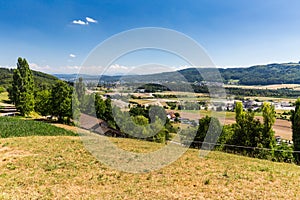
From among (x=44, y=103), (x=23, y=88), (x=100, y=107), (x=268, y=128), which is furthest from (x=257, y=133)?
(x=23, y=88)

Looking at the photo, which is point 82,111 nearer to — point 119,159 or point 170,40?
point 119,159

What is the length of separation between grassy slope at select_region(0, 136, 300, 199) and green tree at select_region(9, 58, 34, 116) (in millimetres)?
41254

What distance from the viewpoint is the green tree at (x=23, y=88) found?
5075 centimetres

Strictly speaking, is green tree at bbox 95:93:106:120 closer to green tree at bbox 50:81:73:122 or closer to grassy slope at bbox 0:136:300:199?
green tree at bbox 50:81:73:122

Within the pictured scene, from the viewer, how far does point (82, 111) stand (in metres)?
40.8

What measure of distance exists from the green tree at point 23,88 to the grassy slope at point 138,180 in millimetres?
41254

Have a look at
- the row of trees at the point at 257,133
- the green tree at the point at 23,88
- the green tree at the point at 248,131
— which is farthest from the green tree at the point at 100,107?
the green tree at the point at 248,131

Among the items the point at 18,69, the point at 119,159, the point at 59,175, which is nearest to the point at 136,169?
the point at 119,159

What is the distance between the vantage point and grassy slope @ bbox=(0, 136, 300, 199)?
8516 millimetres

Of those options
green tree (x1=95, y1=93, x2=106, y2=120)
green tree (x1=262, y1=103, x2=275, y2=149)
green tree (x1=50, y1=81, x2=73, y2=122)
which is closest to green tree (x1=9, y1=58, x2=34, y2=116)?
green tree (x1=50, y1=81, x2=73, y2=122)

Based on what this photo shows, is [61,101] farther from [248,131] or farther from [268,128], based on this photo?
[268,128]

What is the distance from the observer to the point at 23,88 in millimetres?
51875

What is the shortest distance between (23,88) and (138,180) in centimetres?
5071

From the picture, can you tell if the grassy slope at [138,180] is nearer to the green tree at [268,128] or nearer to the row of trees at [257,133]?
the row of trees at [257,133]
